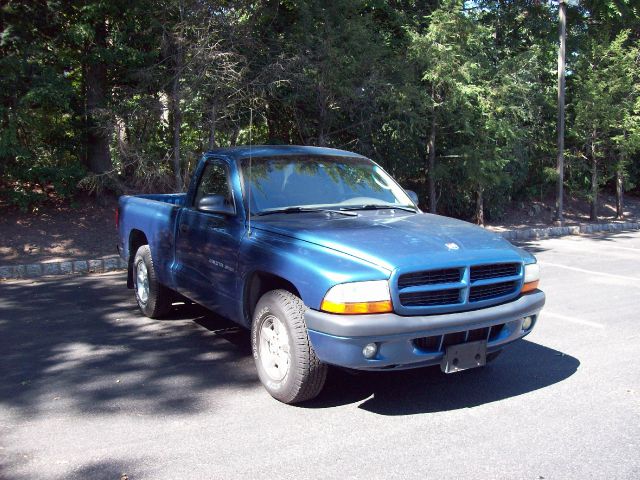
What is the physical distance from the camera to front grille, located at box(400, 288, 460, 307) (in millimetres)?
4176

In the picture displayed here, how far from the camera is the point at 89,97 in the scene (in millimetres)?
12570

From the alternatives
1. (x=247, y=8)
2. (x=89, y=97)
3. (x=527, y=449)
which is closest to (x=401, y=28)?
(x=247, y=8)

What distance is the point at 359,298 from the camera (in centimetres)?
405

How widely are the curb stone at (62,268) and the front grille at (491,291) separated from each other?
6.42m

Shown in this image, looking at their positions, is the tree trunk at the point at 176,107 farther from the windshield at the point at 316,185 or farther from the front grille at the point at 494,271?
the front grille at the point at 494,271

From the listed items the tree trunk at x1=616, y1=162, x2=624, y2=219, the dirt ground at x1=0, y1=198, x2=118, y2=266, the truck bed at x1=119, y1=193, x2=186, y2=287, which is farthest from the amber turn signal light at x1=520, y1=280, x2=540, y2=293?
the tree trunk at x1=616, y1=162, x2=624, y2=219

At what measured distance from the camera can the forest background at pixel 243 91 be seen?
11633mm

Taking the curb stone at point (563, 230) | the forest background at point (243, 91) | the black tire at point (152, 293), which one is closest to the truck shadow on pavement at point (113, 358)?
the black tire at point (152, 293)

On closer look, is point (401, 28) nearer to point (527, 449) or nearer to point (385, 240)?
point (385, 240)

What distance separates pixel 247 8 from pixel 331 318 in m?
9.92

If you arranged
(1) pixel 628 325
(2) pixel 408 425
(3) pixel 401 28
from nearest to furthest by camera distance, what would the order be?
(2) pixel 408 425
(1) pixel 628 325
(3) pixel 401 28

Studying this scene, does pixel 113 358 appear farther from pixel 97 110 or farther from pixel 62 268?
pixel 97 110

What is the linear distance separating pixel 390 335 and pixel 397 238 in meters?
0.78

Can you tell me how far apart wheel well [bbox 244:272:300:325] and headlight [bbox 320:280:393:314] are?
68cm
